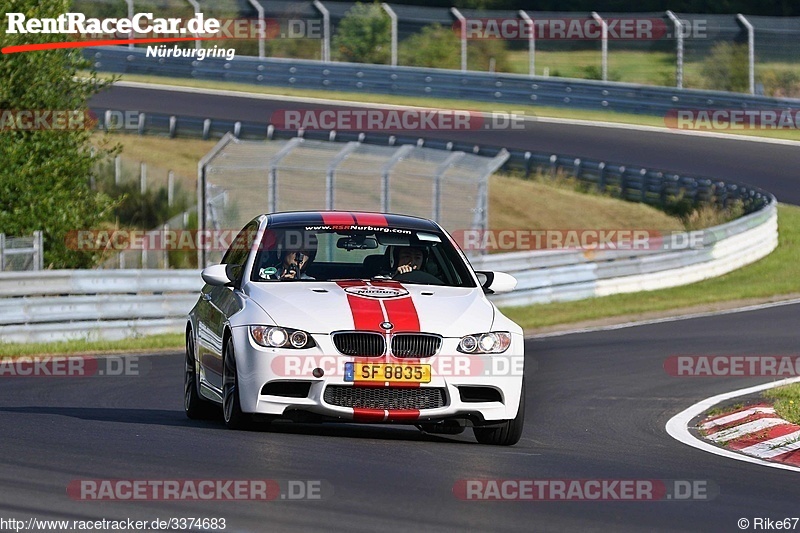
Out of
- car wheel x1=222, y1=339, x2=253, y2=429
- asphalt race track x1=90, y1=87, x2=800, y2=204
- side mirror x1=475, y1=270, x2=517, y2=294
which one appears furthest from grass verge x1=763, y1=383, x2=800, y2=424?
asphalt race track x1=90, y1=87, x2=800, y2=204

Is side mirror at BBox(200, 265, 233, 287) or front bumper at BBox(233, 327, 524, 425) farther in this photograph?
side mirror at BBox(200, 265, 233, 287)

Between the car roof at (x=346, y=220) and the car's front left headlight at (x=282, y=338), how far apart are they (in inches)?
54.9

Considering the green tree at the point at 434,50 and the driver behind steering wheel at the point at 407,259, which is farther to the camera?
the green tree at the point at 434,50

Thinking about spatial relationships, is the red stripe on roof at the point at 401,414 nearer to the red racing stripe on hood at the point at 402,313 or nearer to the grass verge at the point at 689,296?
the red racing stripe on hood at the point at 402,313

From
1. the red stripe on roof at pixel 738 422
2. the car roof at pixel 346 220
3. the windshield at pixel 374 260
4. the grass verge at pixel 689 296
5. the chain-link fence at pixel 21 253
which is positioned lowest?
the grass verge at pixel 689 296

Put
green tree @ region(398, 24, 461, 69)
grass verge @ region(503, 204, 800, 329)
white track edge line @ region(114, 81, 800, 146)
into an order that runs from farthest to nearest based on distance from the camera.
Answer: green tree @ region(398, 24, 461, 69) → white track edge line @ region(114, 81, 800, 146) → grass verge @ region(503, 204, 800, 329)

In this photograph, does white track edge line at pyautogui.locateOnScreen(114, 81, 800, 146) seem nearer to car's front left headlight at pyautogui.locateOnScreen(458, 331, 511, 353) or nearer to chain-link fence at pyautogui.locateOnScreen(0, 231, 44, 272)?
chain-link fence at pyautogui.locateOnScreen(0, 231, 44, 272)

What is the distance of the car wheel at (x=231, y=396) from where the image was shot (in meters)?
9.29

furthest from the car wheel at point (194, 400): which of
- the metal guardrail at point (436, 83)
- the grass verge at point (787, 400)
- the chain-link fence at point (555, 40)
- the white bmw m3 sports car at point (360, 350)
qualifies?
the metal guardrail at point (436, 83)

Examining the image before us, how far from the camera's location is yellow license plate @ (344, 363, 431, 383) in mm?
9016

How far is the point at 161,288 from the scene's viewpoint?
18.8 metres

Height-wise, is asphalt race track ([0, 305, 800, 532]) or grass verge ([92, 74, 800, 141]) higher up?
asphalt race track ([0, 305, 800, 532])

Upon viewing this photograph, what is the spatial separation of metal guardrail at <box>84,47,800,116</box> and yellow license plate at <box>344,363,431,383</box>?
28.6 meters

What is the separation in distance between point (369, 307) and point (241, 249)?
184cm
